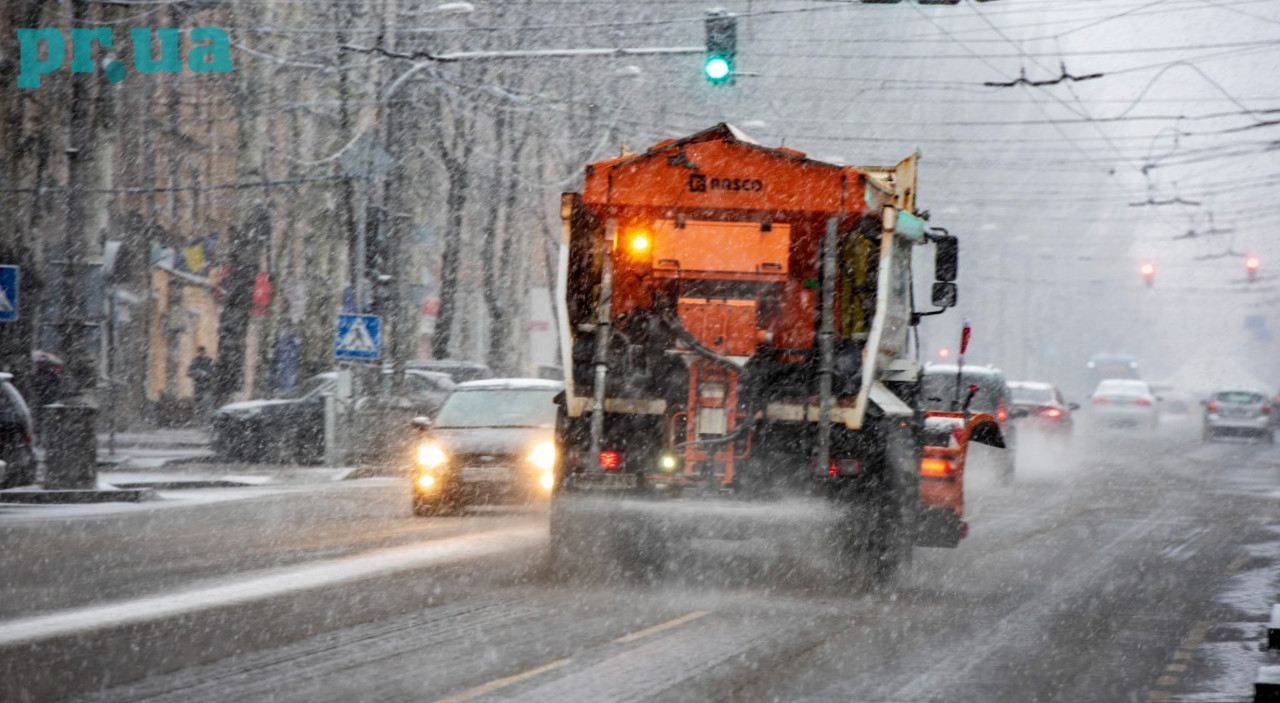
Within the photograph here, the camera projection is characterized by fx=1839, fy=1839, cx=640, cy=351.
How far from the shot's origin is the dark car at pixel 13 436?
21047mm

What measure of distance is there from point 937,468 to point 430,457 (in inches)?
247

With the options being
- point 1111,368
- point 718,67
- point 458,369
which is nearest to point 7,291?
point 718,67

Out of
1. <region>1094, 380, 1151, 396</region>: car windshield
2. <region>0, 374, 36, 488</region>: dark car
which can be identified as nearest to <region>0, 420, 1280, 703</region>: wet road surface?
<region>0, 374, 36, 488</region>: dark car

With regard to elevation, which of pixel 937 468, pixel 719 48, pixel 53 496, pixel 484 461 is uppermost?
pixel 719 48

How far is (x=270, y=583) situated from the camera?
12.6 m

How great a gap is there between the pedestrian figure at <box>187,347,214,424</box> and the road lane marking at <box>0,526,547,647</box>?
26.6 metres

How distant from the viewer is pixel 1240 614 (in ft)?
40.4

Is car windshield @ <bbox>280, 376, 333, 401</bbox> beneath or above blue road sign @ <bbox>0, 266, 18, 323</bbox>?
beneath

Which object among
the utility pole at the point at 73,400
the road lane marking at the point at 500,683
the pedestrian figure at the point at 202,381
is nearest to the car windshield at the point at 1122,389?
the pedestrian figure at the point at 202,381

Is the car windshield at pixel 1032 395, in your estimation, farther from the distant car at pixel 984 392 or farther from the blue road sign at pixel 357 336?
the blue road sign at pixel 357 336

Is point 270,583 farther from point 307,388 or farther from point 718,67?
point 307,388

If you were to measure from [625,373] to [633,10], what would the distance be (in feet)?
107

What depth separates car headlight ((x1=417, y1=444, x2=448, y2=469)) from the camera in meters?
19.1

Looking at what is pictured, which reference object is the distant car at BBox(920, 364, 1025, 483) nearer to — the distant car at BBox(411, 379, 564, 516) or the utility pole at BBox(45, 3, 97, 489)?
the distant car at BBox(411, 379, 564, 516)
